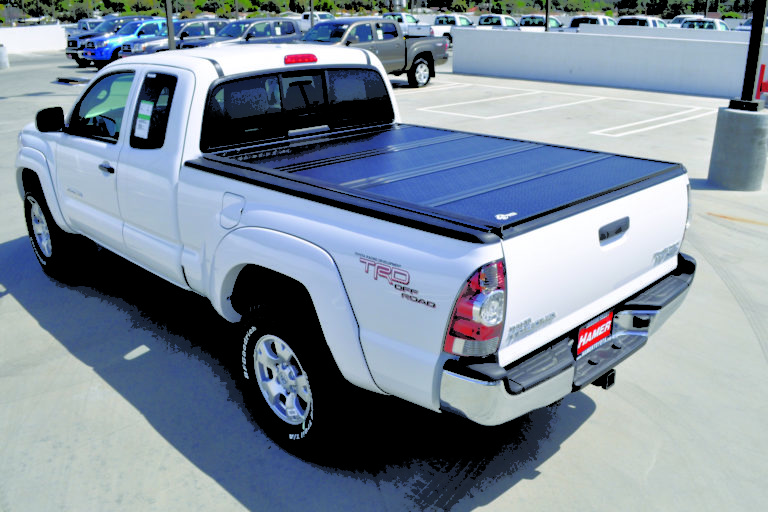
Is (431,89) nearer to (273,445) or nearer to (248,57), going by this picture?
(248,57)

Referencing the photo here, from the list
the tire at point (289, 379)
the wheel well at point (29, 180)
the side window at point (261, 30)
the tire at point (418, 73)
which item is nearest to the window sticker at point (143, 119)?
the tire at point (289, 379)

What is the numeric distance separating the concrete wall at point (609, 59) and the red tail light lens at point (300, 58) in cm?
1571

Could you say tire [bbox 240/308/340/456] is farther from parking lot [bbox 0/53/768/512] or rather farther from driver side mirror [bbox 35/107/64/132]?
driver side mirror [bbox 35/107/64/132]

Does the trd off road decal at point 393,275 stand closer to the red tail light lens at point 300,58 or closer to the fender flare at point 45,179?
the red tail light lens at point 300,58

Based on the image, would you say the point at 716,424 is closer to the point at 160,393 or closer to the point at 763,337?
the point at 763,337

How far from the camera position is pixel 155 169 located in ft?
14.2

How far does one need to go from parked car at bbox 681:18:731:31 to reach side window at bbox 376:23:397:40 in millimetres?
16151

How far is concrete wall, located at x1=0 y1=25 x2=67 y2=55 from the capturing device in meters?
40.5

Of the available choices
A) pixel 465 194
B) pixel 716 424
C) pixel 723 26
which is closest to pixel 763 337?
pixel 716 424

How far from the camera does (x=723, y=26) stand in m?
29.2

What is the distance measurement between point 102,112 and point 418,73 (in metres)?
15.5

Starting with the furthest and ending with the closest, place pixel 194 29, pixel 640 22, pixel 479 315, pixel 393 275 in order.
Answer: pixel 640 22 → pixel 194 29 → pixel 393 275 → pixel 479 315

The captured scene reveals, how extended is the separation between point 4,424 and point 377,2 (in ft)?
274

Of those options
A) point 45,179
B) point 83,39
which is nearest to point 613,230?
point 45,179
